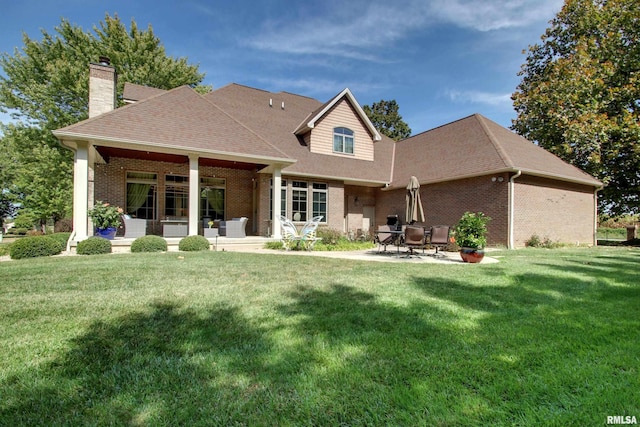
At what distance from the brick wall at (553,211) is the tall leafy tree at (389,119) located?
93.6 ft

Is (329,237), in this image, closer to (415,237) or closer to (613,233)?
(415,237)

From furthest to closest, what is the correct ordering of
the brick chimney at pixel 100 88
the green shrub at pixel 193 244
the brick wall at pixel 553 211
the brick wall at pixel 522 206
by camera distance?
the brick wall at pixel 553 211, the brick wall at pixel 522 206, the brick chimney at pixel 100 88, the green shrub at pixel 193 244

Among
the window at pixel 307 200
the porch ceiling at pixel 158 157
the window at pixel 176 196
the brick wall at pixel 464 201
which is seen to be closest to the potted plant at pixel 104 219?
the porch ceiling at pixel 158 157

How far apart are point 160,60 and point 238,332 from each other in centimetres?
2942


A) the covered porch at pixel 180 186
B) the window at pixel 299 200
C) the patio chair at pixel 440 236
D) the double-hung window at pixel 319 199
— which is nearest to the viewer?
the patio chair at pixel 440 236

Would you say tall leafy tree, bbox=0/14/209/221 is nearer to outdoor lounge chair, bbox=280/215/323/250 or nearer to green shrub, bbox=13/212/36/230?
green shrub, bbox=13/212/36/230

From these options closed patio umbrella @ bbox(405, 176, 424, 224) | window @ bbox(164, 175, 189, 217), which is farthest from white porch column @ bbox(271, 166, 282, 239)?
closed patio umbrella @ bbox(405, 176, 424, 224)

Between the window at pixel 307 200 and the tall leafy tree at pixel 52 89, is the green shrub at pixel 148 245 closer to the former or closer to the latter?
the window at pixel 307 200

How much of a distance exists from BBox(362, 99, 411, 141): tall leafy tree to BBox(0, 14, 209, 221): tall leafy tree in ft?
91.7

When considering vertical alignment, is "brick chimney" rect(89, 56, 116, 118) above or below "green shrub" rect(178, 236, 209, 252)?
above

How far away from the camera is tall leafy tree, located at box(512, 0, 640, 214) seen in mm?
17094

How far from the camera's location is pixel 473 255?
8.22m

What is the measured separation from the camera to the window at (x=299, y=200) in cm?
1504

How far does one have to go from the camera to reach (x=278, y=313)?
3.76 metres
